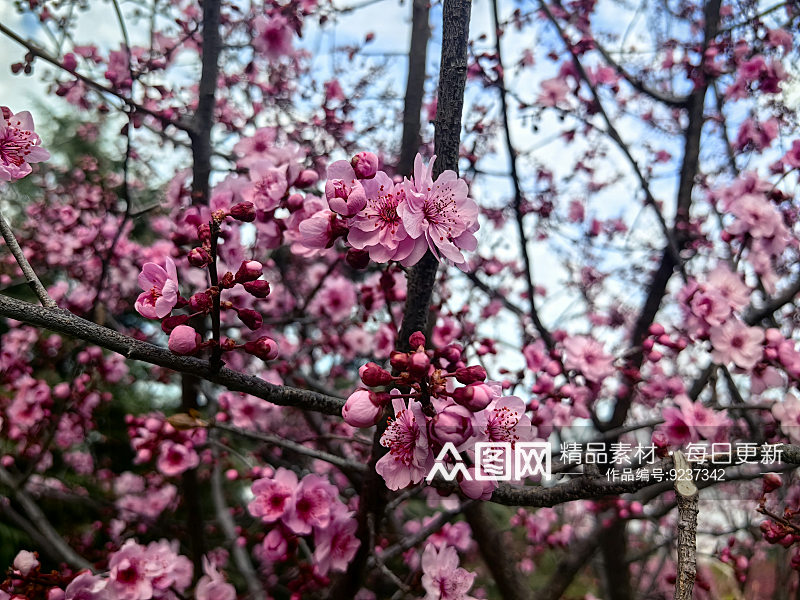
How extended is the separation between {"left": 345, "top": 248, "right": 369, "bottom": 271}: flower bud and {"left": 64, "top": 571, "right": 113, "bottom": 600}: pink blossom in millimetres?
1072

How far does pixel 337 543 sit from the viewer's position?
1.59m

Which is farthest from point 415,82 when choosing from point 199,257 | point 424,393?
point 424,393

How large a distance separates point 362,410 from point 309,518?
0.78 m

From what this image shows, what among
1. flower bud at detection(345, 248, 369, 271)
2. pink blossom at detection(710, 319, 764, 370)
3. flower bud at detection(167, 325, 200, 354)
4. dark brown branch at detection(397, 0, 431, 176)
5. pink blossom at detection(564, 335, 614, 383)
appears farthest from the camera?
dark brown branch at detection(397, 0, 431, 176)

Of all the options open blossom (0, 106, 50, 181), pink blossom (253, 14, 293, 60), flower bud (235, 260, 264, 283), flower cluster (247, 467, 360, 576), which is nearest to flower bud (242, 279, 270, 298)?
flower bud (235, 260, 264, 283)

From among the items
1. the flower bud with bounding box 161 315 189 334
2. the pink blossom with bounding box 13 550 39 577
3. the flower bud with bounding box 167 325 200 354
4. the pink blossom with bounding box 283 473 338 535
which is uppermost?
the flower bud with bounding box 161 315 189 334

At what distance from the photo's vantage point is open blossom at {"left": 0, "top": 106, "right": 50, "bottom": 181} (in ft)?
4.11

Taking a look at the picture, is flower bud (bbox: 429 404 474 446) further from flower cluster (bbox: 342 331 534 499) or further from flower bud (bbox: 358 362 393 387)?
flower bud (bbox: 358 362 393 387)

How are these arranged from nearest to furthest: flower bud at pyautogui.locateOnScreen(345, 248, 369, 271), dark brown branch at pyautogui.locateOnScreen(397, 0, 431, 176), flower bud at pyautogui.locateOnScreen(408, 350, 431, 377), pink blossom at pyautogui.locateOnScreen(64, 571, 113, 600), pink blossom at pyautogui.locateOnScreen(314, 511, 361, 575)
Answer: flower bud at pyautogui.locateOnScreen(408, 350, 431, 377) < flower bud at pyautogui.locateOnScreen(345, 248, 369, 271) < pink blossom at pyautogui.locateOnScreen(64, 571, 113, 600) < pink blossom at pyautogui.locateOnScreen(314, 511, 361, 575) < dark brown branch at pyautogui.locateOnScreen(397, 0, 431, 176)

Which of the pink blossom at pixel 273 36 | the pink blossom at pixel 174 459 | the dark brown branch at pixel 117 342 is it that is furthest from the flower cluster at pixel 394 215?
the pink blossom at pixel 273 36

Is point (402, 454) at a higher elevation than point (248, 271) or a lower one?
lower

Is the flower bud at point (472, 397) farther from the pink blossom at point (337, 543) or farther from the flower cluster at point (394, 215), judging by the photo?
the pink blossom at point (337, 543)

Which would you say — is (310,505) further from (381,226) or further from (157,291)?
(381,226)

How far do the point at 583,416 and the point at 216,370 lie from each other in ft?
5.51
